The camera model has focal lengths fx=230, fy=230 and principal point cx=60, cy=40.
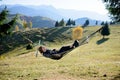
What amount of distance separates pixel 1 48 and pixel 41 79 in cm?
12732

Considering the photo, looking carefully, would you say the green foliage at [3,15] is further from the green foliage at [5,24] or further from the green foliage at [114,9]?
the green foliage at [114,9]

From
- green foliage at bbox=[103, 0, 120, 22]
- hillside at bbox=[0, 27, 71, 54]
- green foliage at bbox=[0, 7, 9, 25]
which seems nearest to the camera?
green foliage at bbox=[103, 0, 120, 22]

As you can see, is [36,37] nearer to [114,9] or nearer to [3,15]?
[3,15]

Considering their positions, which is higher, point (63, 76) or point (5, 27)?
point (5, 27)

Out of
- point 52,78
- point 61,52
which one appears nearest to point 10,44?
point 61,52

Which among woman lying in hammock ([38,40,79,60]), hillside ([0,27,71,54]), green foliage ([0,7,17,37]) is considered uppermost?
green foliage ([0,7,17,37])

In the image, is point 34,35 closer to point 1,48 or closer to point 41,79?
point 1,48

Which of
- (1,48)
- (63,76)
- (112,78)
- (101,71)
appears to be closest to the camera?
(112,78)

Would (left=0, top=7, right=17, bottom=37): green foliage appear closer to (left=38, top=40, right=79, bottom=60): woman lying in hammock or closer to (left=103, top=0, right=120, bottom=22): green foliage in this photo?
(left=38, top=40, right=79, bottom=60): woman lying in hammock

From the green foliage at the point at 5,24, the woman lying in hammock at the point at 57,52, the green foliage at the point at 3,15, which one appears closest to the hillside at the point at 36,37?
the green foliage at the point at 5,24

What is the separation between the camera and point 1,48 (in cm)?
13900

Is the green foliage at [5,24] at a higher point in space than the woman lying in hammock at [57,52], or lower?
higher

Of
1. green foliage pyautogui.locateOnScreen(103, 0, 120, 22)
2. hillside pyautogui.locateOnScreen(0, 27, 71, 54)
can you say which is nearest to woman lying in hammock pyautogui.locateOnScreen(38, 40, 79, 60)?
green foliage pyautogui.locateOnScreen(103, 0, 120, 22)

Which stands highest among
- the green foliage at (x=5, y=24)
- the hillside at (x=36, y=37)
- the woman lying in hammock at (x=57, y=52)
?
the green foliage at (x=5, y=24)
